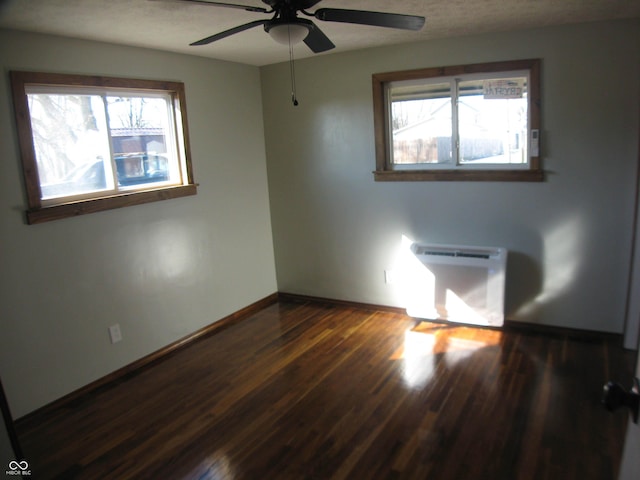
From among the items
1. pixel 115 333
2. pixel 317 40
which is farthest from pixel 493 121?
pixel 115 333

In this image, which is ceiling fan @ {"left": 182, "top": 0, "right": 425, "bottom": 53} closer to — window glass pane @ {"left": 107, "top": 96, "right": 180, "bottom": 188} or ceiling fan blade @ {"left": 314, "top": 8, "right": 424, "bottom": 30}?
ceiling fan blade @ {"left": 314, "top": 8, "right": 424, "bottom": 30}

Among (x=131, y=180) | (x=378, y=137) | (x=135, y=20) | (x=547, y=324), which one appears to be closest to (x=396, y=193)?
(x=378, y=137)

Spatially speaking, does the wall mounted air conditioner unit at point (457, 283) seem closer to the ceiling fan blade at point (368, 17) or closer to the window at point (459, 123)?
the window at point (459, 123)

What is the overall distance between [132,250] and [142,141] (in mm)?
852

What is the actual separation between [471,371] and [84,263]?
9.03 feet

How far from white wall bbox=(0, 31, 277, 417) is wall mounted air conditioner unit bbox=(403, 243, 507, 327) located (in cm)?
166

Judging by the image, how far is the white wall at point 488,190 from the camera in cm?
354

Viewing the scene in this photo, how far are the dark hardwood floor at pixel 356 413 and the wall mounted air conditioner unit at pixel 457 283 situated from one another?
172mm

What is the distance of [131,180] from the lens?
3.77 metres

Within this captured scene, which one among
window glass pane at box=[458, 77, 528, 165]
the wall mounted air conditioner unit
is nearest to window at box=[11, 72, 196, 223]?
the wall mounted air conditioner unit

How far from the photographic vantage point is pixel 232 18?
9.64 feet

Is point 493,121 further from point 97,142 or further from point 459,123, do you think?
point 97,142

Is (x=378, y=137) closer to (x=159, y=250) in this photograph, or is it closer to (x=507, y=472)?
(x=159, y=250)

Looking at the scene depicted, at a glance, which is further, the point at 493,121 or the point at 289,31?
the point at 493,121
